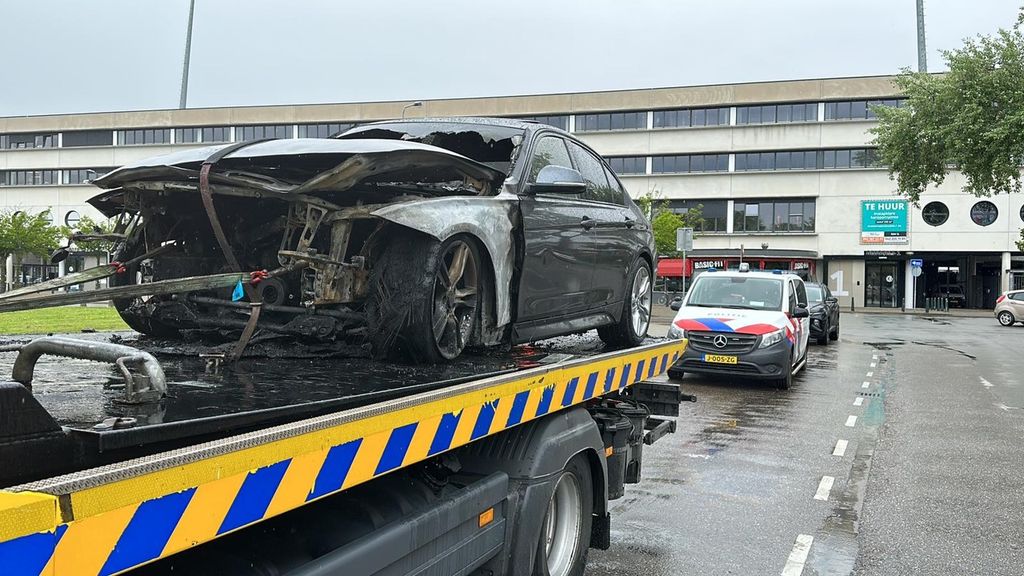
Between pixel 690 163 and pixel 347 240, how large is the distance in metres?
51.9

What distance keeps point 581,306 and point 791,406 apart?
20.7 feet

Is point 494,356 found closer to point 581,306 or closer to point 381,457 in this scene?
point 581,306

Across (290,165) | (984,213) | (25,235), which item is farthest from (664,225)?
(290,165)

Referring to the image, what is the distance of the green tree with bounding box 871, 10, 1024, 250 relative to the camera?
55.1 feet

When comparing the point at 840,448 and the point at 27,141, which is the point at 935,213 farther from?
the point at 27,141

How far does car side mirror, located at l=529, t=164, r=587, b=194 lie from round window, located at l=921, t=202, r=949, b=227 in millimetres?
51370

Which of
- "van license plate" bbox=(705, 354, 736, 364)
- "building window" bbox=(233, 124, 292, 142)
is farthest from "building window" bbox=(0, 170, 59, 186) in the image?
"van license plate" bbox=(705, 354, 736, 364)

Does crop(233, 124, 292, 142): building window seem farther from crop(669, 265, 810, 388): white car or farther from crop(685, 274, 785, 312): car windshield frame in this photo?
crop(669, 265, 810, 388): white car

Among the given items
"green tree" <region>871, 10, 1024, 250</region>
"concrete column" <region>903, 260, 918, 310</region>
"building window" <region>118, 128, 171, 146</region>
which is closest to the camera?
"green tree" <region>871, 10, 1024, 250</region>

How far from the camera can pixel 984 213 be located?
49125 millimetres

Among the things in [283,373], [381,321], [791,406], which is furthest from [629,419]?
[791,406]

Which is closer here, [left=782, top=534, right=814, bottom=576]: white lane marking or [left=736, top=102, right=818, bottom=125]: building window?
[left=782, top=534, right=814, bottom=576]: white lane marking

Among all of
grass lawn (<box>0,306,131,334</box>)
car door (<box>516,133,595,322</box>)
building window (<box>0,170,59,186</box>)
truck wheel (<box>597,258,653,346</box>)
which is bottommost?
grass lawn (<box>0,306,131,334</box>)

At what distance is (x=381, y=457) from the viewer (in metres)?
2.60
